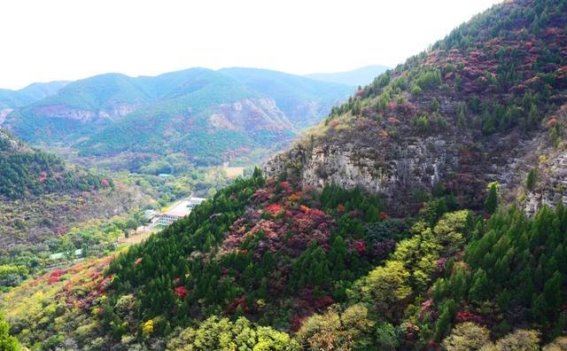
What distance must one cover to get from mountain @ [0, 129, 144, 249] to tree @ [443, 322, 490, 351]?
250 feet

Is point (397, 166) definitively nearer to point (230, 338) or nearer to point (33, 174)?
point (230, 338)

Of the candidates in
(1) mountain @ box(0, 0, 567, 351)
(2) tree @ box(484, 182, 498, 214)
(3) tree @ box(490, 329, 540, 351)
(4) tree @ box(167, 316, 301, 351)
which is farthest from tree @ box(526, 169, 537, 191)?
(4) tree @ box(167, 316, 301, 351)

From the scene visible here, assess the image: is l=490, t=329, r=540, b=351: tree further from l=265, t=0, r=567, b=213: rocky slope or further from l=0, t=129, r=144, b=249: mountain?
l=0, t=129, r=144, b=249: mountain

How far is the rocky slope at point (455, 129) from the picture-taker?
48.7 m

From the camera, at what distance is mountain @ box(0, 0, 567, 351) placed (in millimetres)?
32938

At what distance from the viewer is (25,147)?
108375 millimetres

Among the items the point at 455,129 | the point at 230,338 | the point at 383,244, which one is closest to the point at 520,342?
the point at 383,244

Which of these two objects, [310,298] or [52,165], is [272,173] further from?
[52,165]

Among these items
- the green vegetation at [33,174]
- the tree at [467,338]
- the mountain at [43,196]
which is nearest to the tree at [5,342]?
the tree at [467,338]

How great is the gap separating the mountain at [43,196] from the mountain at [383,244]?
1024 inches

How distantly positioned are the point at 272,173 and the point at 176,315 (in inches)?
924

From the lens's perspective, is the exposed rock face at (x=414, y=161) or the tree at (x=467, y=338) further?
the exposed rock face at (x=414, y=161)

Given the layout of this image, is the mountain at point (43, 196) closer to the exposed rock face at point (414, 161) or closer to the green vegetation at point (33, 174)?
the green vegetation at point (33, 174)

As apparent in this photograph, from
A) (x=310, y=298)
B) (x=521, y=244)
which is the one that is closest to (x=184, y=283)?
(x=310, y=298)
